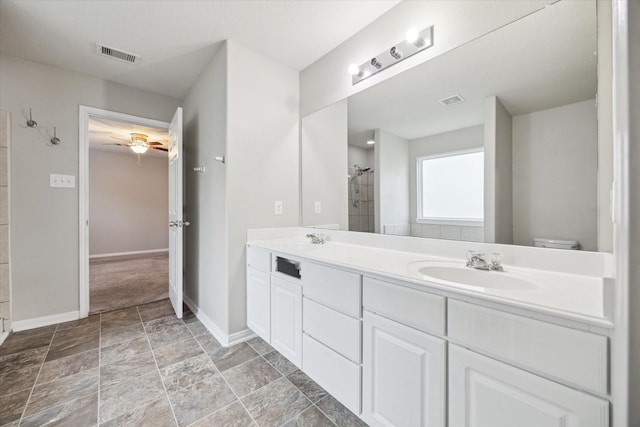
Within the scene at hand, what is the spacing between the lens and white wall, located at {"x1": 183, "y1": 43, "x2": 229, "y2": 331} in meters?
2.11

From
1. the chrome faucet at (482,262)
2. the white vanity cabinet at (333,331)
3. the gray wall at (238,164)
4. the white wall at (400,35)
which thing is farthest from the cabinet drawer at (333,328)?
the white wall at (400,35)

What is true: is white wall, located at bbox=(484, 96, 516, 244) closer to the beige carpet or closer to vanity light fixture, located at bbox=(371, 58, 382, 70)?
vanity light fixture, located at bbox=(371, 58, 382, 70)

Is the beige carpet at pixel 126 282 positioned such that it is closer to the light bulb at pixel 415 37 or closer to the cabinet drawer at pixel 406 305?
the cabinet drawer at pixel 406 305

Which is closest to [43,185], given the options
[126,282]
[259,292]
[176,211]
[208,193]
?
[176,211]

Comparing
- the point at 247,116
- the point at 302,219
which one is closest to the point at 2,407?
the point at 302,219

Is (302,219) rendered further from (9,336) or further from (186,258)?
(9,336)

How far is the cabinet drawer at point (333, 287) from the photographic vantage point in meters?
1.23

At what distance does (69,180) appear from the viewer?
2.51 metres

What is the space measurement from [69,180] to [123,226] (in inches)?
165

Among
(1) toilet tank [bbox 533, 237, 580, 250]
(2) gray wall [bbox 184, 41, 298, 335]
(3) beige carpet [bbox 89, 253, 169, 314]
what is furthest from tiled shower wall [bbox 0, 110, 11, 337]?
(1) toilet tank [bbox 533, 237, 580, 250]

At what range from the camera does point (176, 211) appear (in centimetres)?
262

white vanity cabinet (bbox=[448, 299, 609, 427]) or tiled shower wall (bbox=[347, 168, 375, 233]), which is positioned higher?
tiled shower wall (bbox=[347, 168, 375, 233])

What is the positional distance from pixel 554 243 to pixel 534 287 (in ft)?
0.94

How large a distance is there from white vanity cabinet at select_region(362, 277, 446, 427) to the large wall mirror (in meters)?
0.62
